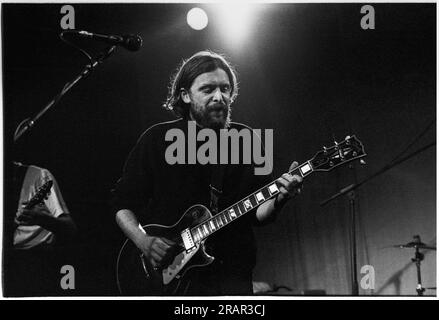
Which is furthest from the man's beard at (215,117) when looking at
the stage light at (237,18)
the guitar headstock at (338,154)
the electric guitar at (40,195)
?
the electric guitar at (40,195)

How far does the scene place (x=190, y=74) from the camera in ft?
11.2

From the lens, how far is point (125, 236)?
341 centimetres

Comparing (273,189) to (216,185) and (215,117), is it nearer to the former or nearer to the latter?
(216,185)

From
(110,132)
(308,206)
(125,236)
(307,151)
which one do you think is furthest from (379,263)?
(110,132)

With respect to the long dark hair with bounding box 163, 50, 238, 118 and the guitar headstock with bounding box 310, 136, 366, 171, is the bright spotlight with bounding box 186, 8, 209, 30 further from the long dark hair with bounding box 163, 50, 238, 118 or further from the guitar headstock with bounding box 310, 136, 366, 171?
the guitar headstock with bounding box 310, 136, 366, 171

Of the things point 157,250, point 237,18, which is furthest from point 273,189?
point 237,18

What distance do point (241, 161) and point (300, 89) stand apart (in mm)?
502

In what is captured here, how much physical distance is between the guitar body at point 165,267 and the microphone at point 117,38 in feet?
3.08

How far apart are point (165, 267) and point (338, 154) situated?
3.59 ft

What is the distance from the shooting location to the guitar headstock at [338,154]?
10.9 feet

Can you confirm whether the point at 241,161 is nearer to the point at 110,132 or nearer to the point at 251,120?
the point at 251,120

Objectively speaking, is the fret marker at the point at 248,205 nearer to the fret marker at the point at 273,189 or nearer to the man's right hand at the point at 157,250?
the fret marker at the point at 273,189

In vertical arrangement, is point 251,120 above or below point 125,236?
above

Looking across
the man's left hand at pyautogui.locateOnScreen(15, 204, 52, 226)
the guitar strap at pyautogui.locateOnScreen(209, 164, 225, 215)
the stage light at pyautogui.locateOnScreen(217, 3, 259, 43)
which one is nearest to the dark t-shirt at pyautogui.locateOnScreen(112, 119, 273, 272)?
the guitar strap at pyautogui.locateOnScreen(209, 164, 225, 215)
